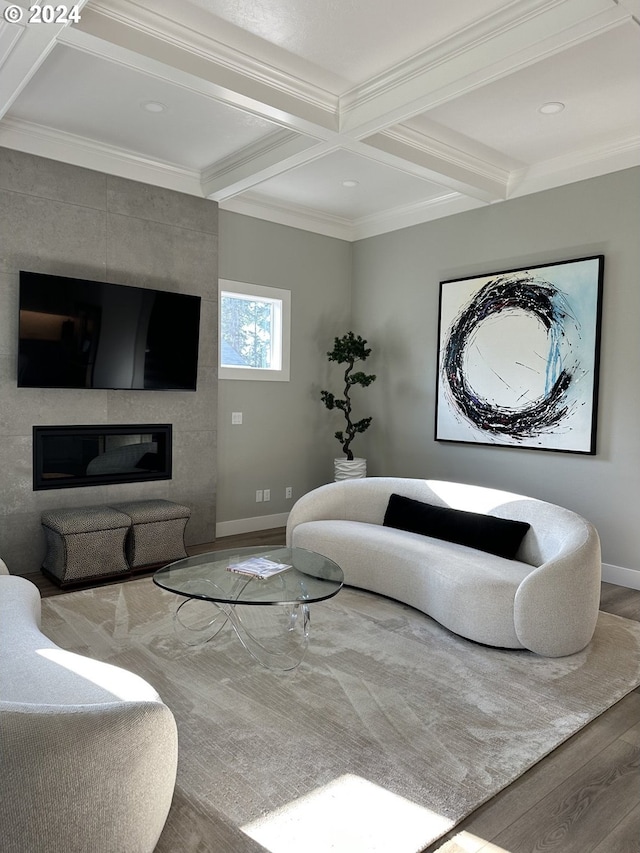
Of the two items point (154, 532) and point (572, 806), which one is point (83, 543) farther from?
point (572, 806)

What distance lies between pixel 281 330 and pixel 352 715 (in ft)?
12.6

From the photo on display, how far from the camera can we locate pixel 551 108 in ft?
12.2

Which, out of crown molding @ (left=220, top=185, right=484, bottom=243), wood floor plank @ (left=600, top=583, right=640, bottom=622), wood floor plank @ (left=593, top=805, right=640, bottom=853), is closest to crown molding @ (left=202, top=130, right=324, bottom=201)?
crown molding @ (left=220, top=185, right=484, bottom=243)

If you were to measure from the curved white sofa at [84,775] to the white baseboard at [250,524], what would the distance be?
142 inches

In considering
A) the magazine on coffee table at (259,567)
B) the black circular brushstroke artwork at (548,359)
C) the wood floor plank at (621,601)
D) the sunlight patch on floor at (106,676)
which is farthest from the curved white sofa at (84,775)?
the black circular brushstroke artwork at (548,359)

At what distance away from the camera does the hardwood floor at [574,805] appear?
182cm

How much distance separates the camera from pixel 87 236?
4.43 m

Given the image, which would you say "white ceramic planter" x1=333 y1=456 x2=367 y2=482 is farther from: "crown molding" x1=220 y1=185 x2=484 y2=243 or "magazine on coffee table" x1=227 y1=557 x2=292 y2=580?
"magazine on coffee table" x1=227 y1=557 x2=292 y2=580

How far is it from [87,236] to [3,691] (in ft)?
11.2

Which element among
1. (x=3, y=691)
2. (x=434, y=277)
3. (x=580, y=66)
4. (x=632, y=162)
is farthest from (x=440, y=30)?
(x=3, y=691)

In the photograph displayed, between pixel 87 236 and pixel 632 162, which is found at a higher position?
pixel 632 162

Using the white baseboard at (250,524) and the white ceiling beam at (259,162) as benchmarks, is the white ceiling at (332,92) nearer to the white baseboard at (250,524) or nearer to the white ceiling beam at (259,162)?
the white ceiling beam at (259,162)

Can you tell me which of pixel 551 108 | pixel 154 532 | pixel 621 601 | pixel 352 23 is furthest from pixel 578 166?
pixel 154 532

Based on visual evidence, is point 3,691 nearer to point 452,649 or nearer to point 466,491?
point 452,649
